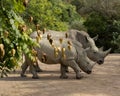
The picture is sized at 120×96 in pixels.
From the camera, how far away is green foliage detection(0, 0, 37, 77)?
8.96 ft

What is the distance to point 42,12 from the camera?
26703 millimetres

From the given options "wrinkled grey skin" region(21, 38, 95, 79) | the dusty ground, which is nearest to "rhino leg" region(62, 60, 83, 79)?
"wrinkled grey skin" region(21, 38, 95, 79)

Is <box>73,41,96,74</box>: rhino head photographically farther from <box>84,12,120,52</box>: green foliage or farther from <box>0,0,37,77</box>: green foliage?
<box>84,12,120,52</box>: green foliage

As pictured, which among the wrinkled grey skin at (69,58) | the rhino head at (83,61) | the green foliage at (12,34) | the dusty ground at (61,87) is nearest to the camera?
the green foliage at (12,34)

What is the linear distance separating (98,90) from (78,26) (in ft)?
89.1

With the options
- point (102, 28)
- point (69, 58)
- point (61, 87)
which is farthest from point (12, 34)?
point (102, 28)

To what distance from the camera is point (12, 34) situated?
2770mm

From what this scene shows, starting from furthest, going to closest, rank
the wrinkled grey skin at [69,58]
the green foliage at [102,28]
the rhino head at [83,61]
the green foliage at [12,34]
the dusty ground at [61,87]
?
the green foliage at [102,28]
the rhino head at [83,61]
the wrinkled grey skin at [69,58]
the dusty ground at [61,87]
the green foliage at [12,34]

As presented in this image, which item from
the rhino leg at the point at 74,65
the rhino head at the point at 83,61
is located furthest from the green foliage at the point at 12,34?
the rhino head at the point at 83,61

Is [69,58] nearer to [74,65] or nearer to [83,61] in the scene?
[74,65]

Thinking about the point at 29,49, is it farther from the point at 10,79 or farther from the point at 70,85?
the point at 10,79

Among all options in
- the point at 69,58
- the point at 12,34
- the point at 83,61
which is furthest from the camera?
the point at 83,61

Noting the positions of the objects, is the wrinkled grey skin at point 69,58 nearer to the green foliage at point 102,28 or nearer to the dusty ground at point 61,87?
the dusty ground at point 61,87

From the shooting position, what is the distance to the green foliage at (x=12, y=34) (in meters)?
2.73
